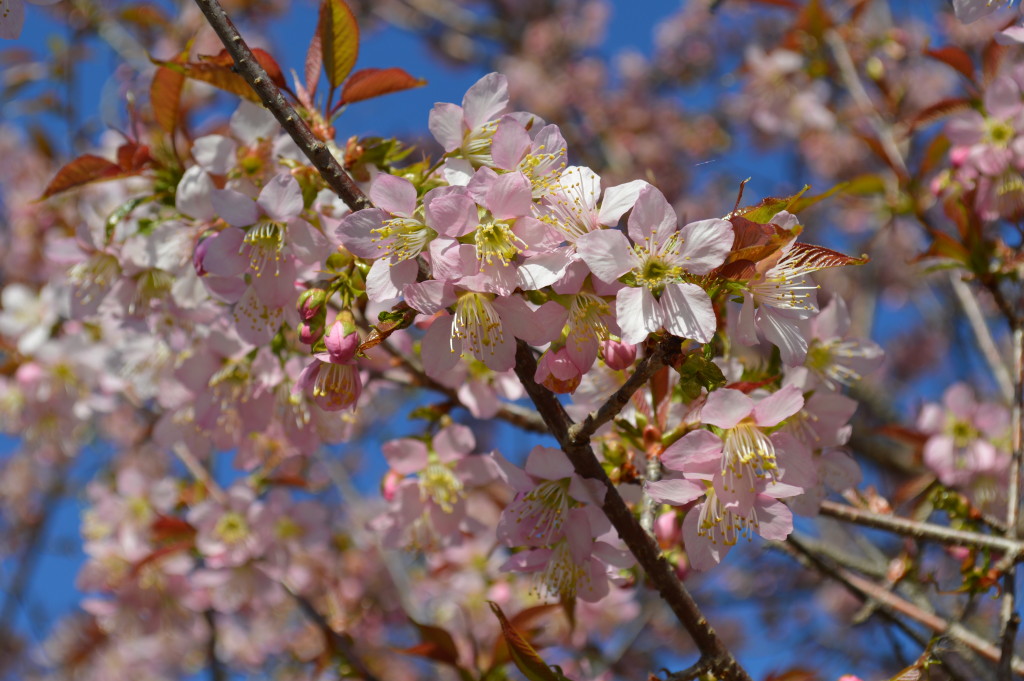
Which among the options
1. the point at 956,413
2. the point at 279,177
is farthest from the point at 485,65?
the point at 279,177

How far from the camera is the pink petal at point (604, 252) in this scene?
3.59 feet

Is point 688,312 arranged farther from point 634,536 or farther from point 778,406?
point 634,536

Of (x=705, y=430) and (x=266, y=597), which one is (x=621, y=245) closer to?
(x=705, y=430)

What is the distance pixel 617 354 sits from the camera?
1226 millimetres

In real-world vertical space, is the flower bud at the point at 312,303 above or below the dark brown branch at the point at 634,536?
above

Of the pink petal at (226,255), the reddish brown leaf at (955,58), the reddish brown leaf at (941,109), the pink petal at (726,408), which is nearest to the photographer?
the pink petal at (726,408)

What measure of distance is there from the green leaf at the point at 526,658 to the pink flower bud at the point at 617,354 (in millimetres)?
408

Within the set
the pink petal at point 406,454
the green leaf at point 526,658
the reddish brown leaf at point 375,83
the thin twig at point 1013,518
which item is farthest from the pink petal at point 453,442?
the thin twig at point 1013,518

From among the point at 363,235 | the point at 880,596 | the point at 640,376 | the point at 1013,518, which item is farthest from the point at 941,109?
the point at 363,235

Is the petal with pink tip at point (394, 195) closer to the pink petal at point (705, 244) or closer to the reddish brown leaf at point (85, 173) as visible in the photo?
the pink petal at point (705, 244)

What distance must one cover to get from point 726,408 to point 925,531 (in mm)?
757

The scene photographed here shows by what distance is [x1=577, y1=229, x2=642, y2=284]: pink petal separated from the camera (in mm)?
1096

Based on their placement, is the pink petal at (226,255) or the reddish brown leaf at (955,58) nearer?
the pink petal at (226,255)

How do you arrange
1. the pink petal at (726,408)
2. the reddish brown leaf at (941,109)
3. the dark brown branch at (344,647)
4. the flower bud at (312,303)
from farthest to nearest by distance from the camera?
the reddish brown leaf at (941,109), the dark brown branch at (344,647), the flower bud at (312,303), the pink petal at (726,408)
